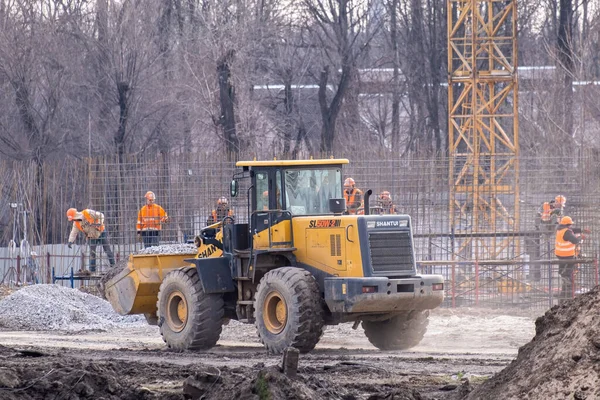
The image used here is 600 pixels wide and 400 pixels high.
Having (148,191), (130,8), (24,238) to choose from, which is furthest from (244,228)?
(130,8)

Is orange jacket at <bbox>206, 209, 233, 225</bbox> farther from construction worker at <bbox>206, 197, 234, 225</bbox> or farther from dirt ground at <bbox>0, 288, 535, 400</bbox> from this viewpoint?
dirt ground at <bbox>0, 288, 535, 400</bbox>

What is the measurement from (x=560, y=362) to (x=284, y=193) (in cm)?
663

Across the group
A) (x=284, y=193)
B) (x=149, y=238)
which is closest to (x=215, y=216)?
(x=149, y=238)

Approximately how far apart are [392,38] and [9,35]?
19450 mm

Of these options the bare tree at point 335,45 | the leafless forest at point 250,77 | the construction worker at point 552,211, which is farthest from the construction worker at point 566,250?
the bare tree at point 335,45

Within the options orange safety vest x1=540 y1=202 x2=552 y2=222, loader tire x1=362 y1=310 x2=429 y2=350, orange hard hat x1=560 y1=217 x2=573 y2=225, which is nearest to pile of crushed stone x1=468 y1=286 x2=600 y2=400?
loader tire x1=362 y1=310 x2=429 y2=350

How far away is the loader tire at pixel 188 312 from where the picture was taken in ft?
47.3

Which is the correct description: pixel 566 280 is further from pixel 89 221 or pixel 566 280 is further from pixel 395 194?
pixel 89 221

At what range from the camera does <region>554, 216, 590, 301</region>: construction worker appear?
64.7 ft

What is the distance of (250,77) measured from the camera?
138 feet

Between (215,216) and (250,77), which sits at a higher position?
(250,77)

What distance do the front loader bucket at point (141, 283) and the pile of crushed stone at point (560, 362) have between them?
7.76 meters

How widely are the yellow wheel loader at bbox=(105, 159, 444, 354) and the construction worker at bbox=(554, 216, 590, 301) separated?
6.07m

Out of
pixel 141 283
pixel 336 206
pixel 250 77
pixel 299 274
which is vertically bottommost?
pixel 141 283
